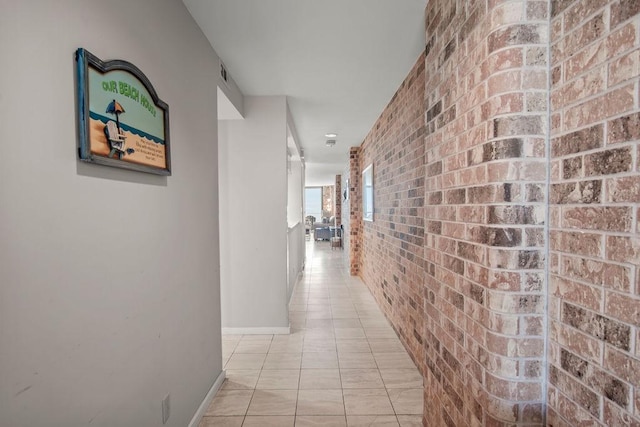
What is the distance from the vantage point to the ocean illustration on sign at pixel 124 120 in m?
0.99

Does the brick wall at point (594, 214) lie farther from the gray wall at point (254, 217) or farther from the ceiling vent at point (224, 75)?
the gray wall at point (254, 217)

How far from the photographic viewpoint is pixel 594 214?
0.83 meters

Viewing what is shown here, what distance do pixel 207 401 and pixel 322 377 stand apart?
84cm

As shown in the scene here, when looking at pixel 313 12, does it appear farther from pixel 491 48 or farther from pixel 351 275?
pixel 351 275

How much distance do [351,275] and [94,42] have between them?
17.0ft

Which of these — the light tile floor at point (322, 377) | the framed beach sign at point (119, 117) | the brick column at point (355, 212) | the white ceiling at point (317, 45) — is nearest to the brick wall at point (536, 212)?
the white ceiling at point (317, 45)

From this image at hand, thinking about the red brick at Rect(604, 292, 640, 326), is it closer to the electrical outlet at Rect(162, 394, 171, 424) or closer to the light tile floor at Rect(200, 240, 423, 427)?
the light tile floor at Rect(200, 240, 423, 427)

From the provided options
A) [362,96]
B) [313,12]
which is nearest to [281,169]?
[362,96]

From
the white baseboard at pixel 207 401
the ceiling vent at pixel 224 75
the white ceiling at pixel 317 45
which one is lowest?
the white baseboard at pixel 207 401

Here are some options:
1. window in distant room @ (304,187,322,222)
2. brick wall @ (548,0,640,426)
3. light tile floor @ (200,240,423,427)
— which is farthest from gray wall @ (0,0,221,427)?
window in distant room @ (304,187,322,222)

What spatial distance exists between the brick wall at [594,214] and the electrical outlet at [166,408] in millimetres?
1590

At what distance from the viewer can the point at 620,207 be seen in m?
0.76

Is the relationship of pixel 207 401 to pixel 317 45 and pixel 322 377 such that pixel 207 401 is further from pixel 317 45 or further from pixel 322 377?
pixel 317 45

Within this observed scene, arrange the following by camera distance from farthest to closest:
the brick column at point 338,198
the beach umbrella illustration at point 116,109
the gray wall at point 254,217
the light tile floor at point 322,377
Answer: the brick column at point 338,198 < the gray wall at point 254,217 < the light tile floor at point 322,377 < the beach umbrella illustration at point 116,109
